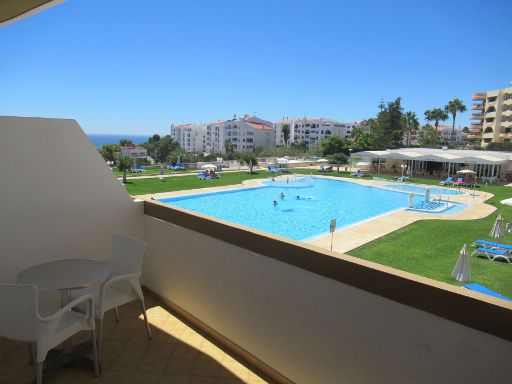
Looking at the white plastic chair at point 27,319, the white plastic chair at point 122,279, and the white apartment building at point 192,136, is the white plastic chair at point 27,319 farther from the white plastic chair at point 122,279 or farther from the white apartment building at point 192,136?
the white apartment building at point 192,136

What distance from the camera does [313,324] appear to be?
2.51m

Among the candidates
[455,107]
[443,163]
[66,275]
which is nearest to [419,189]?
[443,163]

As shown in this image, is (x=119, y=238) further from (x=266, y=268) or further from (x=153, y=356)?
(x=266, y=268)

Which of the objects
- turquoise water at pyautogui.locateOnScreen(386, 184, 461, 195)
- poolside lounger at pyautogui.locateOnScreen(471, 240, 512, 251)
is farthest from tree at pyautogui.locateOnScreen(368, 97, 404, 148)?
poolside lounger at pyautogui.locateOnScreen(471, 240, 512, 251)

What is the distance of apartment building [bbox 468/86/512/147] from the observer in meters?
60.3

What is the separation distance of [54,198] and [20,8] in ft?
5.98

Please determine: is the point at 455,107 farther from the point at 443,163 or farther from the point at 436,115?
the point at 443,163

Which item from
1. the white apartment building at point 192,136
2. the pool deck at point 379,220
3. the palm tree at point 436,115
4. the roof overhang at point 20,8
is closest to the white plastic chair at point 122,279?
the roof overhang at point 20,8

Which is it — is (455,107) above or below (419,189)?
above

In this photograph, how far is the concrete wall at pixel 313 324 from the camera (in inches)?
68.7

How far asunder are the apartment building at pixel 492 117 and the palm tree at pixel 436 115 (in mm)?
Result: 5029

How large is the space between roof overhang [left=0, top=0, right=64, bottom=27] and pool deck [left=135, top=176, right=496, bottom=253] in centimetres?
498

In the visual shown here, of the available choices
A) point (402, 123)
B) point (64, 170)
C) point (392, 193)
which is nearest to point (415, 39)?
point (402, 123)

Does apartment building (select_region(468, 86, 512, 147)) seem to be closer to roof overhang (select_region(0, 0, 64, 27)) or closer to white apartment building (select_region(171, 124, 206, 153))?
roof overhang (select_region(0, 0, 64, 27))
